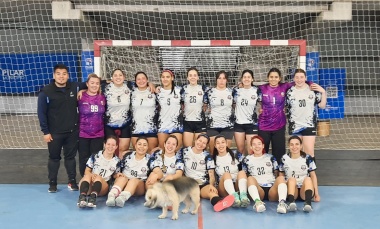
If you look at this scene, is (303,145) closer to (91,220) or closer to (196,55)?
(91,220)

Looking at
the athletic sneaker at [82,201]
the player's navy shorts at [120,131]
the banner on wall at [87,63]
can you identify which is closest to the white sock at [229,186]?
the player's navy shorts at [120,131]

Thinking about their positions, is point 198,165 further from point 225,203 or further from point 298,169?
point 298,169

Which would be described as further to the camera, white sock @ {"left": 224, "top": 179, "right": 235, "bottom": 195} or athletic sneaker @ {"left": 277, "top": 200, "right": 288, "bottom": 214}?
white sock @ {"left": 224, "top": 179, "right": 235, "bottom": 195}

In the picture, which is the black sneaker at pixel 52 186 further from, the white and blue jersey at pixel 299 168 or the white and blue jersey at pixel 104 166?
the white and blue jersey at pixel 299 168

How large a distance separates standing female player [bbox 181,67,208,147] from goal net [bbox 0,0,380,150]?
94 centimetres

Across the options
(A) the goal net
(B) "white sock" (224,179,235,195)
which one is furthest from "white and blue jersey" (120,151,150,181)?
(A) the goal net

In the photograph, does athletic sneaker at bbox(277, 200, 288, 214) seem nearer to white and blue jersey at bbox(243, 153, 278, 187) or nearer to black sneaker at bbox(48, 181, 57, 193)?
white and blue jersey at bbox(243, 153, 278, 187)

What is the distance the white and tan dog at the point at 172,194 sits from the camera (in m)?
3.83

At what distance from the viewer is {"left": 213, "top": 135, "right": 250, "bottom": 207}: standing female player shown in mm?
4422

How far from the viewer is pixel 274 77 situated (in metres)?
4.93

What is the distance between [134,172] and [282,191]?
171 cm

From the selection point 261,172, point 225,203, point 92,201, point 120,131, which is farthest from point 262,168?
point 92,201

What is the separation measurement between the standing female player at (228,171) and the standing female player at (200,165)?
0.10 meters

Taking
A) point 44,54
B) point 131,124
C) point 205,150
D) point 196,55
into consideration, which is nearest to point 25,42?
point 44,54
